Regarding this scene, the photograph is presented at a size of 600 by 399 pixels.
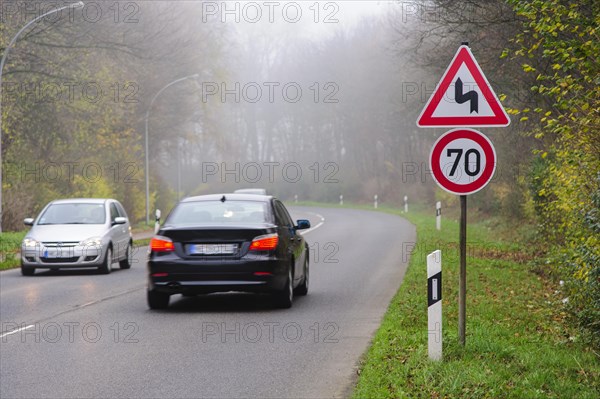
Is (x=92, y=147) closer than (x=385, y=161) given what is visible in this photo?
Yes

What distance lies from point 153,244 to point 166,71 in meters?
39.6

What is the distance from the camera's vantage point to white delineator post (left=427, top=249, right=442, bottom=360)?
326 inches

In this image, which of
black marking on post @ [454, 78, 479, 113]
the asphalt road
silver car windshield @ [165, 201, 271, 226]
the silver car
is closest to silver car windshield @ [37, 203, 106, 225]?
the silver car

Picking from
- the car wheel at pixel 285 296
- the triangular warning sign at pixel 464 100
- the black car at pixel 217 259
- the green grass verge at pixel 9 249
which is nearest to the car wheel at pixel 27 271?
the green grass verge at pixel 9 249

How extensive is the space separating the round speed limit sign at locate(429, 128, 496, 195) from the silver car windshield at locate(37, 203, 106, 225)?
1384cm

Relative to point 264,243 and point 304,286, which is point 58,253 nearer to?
point 304,286

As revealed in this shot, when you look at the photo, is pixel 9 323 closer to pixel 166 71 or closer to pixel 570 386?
pixel 570 386

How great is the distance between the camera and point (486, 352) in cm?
859

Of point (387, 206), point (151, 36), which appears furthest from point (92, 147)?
point (387, 206)

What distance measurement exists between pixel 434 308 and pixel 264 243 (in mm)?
4813

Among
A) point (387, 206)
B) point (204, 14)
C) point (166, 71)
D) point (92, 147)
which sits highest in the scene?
point (204, 14)

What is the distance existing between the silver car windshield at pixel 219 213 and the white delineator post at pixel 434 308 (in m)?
5.15

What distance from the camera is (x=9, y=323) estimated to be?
12.1 metres

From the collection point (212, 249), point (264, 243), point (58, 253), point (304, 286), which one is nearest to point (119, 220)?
point (58, 253)
